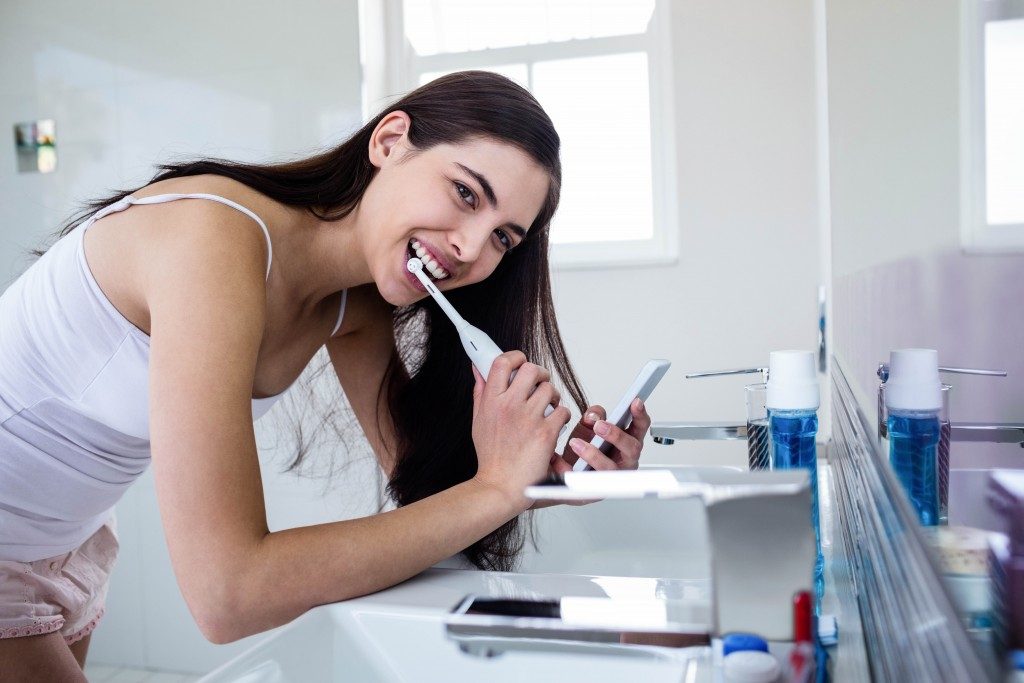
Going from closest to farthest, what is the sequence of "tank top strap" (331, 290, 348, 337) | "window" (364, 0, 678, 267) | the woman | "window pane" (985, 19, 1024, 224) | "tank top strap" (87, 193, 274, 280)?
"window pane" (985, 19, 1024, 224) < the woman < "tank top strap" (87, 193, 274, 280) < "tank top strap" (331, 290, 348, 337) < "window" (364, 0, 678, 267)

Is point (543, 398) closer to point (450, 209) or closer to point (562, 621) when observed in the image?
point (450, 209)

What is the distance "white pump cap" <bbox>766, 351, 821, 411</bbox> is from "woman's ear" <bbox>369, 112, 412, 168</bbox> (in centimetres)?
47

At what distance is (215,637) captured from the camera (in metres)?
0.55

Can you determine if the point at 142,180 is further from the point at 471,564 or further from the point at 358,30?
the point at 471,564

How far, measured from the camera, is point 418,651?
20.6 inches

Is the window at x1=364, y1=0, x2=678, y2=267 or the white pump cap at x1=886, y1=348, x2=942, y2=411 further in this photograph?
the window at x1=364, y1=0, x2=678, y2=267

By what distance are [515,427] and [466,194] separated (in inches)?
8.9

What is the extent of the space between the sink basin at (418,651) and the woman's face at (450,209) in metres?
0.32

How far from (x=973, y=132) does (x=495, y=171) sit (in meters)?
0.46

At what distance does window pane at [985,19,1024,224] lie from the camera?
0.94 ft

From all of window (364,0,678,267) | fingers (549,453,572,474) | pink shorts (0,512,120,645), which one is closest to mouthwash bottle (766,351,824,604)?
fingers (549,453,572,474)

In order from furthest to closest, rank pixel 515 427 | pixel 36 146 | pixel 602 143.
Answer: pixel 36 146 < pixel 602 143 < pixel 515 427

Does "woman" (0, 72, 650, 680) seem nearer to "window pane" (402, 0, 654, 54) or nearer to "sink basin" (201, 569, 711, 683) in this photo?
"sink basin" (201, 569, 711, 683)

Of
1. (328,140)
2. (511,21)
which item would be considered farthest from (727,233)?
(328,140)
